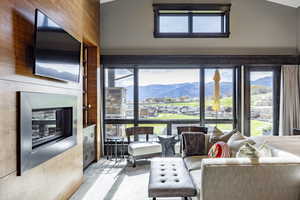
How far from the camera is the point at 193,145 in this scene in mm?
3439

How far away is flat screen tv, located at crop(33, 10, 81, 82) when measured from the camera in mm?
2076

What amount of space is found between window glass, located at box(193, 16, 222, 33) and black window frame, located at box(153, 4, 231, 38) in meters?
0.07

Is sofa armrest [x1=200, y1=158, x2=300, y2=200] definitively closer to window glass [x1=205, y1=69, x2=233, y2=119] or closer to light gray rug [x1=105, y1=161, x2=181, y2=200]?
light gray rug [x1=105, y1=161, x2=181, y2=200]

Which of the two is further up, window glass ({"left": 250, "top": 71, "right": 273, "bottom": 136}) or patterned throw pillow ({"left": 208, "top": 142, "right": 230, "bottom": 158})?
window glass ({"left": 250, "top": 71, "right": 273, "bottom": 136})

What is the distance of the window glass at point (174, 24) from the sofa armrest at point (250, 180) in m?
3.86

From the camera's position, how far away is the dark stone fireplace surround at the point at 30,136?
191cm

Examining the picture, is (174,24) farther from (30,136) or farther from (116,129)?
(30,136)

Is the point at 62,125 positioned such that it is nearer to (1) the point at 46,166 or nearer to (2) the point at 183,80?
(1) the point at 46,166

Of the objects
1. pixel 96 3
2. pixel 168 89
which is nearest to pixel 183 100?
pixel 168 89

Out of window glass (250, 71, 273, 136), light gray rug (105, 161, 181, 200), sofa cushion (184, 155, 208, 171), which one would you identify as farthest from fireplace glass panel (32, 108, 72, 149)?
window glass (250, 71, 273, 136)

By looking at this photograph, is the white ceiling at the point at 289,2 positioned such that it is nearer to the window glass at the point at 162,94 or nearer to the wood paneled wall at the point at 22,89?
the window glass at the point at 162,94

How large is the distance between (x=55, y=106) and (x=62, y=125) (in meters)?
0.54

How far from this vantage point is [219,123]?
5188 mm

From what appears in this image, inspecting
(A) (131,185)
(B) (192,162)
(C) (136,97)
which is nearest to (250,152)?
(B) (192,162)
